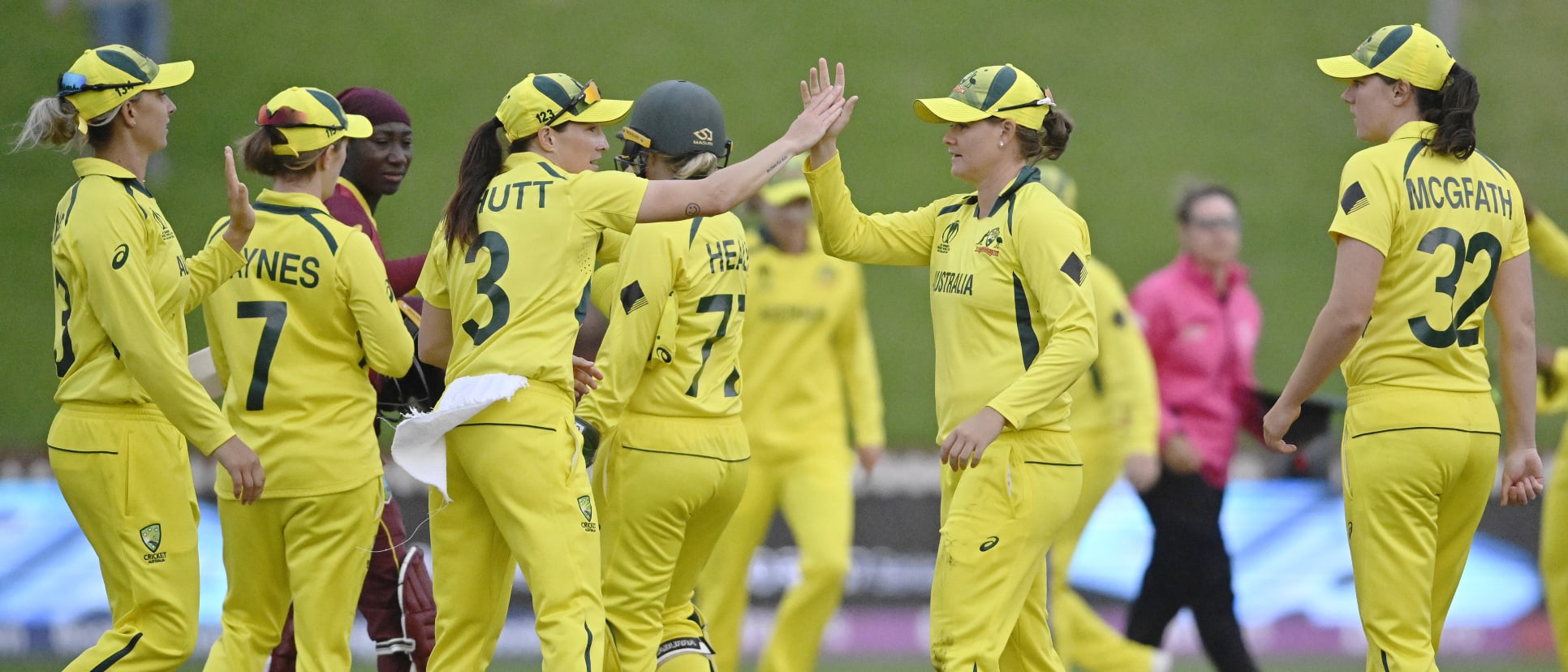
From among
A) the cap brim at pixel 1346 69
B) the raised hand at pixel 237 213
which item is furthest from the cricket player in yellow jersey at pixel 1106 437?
the raised hand at pixel 237 213

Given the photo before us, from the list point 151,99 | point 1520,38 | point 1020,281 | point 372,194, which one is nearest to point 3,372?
point 372,194

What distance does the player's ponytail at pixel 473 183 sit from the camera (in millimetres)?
4695

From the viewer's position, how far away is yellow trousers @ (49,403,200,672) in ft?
15.7

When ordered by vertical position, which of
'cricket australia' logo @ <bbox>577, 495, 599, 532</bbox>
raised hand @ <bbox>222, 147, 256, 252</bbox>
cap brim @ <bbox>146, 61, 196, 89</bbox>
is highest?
cap brim @ <bbox>146, 61, 196, 89</bbox>

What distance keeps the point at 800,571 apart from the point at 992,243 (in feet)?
8.75

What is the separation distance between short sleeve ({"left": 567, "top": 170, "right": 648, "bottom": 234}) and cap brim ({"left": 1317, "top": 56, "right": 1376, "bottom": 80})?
207 cm

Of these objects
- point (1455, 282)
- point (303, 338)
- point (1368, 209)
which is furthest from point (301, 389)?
point (1455, 282)

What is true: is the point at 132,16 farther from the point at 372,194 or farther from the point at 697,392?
the point at 697,392

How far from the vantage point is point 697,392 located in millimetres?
5348

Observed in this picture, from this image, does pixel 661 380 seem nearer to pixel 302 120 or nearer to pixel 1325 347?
pixel 302 120


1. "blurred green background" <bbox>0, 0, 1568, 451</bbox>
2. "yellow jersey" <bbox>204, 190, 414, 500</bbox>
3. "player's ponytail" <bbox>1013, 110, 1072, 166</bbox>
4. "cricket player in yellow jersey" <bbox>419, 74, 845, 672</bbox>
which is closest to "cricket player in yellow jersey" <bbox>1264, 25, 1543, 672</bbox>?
"player's ponytail" <bbox>1013, 110, 1072, 166</bbox>

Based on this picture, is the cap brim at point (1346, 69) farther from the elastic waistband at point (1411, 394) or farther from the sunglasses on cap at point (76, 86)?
the sunglasses on cap at point (76, 86)

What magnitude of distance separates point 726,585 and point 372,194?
7.44 ft

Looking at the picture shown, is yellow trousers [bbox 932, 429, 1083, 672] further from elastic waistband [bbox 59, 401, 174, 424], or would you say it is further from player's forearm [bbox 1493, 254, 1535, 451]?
elastic waistband [bbox 59, 401, 174, 424]
